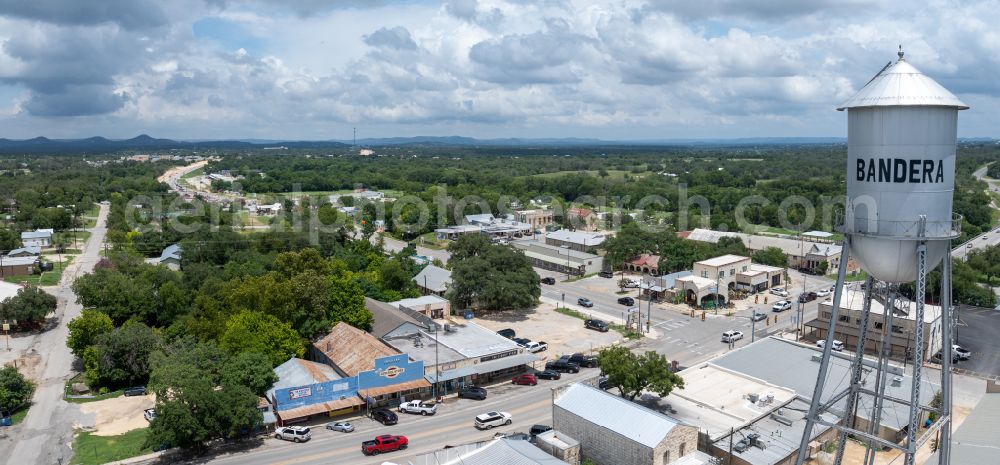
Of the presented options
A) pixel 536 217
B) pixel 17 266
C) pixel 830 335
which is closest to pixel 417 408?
pixel 830 335

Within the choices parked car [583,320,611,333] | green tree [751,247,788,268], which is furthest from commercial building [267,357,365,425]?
green tree [751,247,788,268]

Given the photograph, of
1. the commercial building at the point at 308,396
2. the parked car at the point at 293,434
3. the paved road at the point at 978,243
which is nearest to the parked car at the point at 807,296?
the paved road at the point at 978,243

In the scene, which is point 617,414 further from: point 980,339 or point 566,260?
point 566,260

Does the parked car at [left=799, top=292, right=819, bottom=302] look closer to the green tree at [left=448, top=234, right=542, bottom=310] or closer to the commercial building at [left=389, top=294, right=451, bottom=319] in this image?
the green tree at [left=448, top=234, right=542, bottom=310]

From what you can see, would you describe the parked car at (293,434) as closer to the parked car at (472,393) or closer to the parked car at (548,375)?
the parked car at (472,393)

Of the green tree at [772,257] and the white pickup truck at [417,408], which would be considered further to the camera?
the green tree at [772,257]

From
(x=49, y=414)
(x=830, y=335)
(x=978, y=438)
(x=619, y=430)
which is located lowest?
(x=49, y=414)
